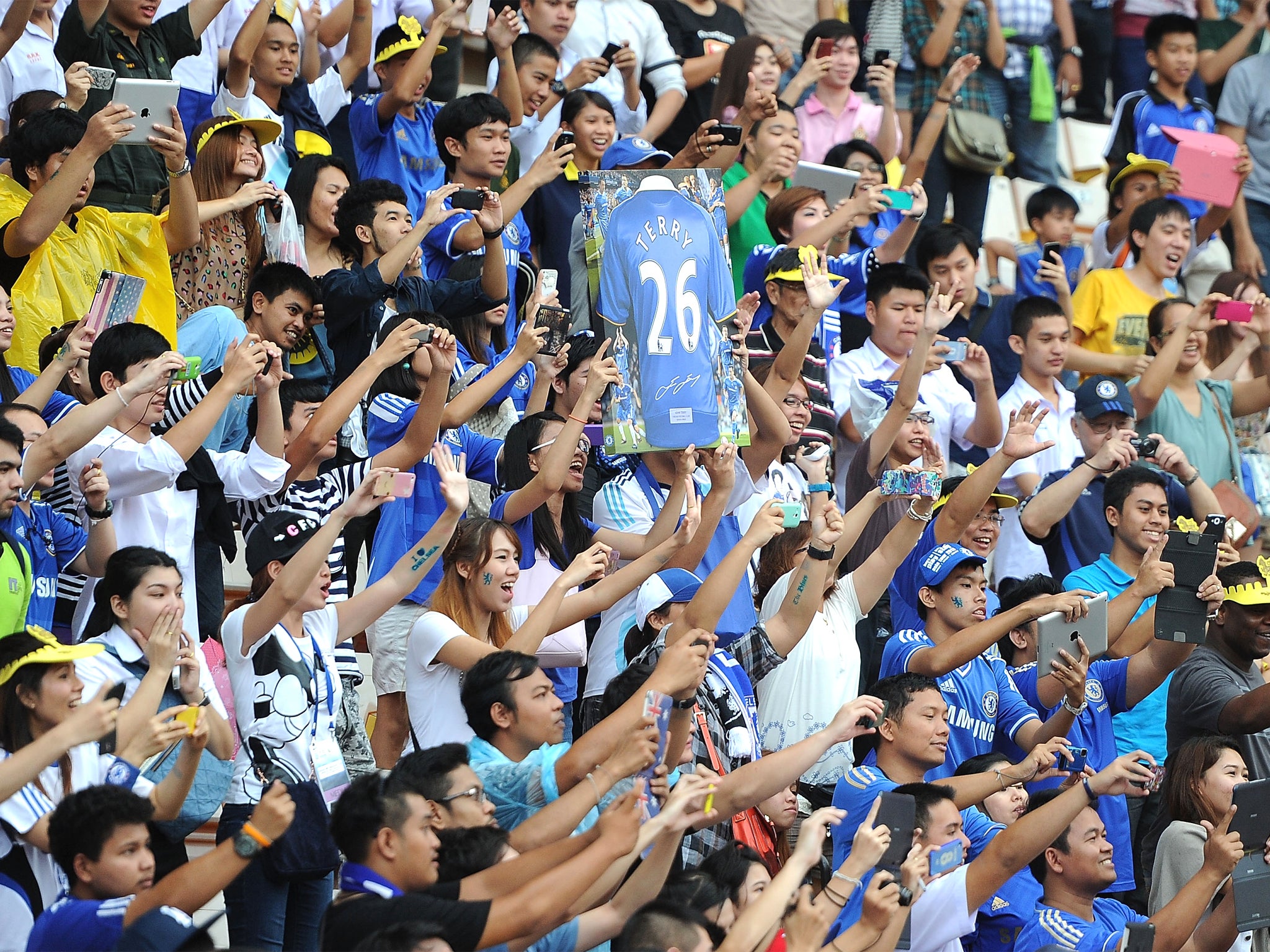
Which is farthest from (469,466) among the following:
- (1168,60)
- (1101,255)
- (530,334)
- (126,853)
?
(1168,60)

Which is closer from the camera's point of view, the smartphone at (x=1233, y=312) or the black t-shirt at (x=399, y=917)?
the black t-shirt at (x=399, y=917)

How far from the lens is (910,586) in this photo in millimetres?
6691

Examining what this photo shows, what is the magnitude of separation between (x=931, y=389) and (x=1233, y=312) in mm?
1656

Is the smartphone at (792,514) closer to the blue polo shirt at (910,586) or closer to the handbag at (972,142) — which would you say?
the blue polo shirt at (910,586)

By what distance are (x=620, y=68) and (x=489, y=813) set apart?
567 cm

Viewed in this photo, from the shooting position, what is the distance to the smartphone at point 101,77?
705cm

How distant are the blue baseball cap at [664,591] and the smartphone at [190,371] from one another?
5.04 ft

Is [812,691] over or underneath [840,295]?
over

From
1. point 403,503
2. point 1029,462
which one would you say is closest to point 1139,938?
point 403,503

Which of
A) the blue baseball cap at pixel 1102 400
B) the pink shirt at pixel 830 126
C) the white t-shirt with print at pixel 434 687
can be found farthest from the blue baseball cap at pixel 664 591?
the pink shirt at pixel 830 126

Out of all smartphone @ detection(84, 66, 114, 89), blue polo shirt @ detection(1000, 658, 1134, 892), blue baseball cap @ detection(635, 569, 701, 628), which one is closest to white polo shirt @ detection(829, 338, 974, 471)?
blue polo shirt @ detection(1000, 658, 1134, 892)

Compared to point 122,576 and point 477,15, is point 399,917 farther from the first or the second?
point 477,15

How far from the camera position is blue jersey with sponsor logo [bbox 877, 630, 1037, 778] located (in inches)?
245
